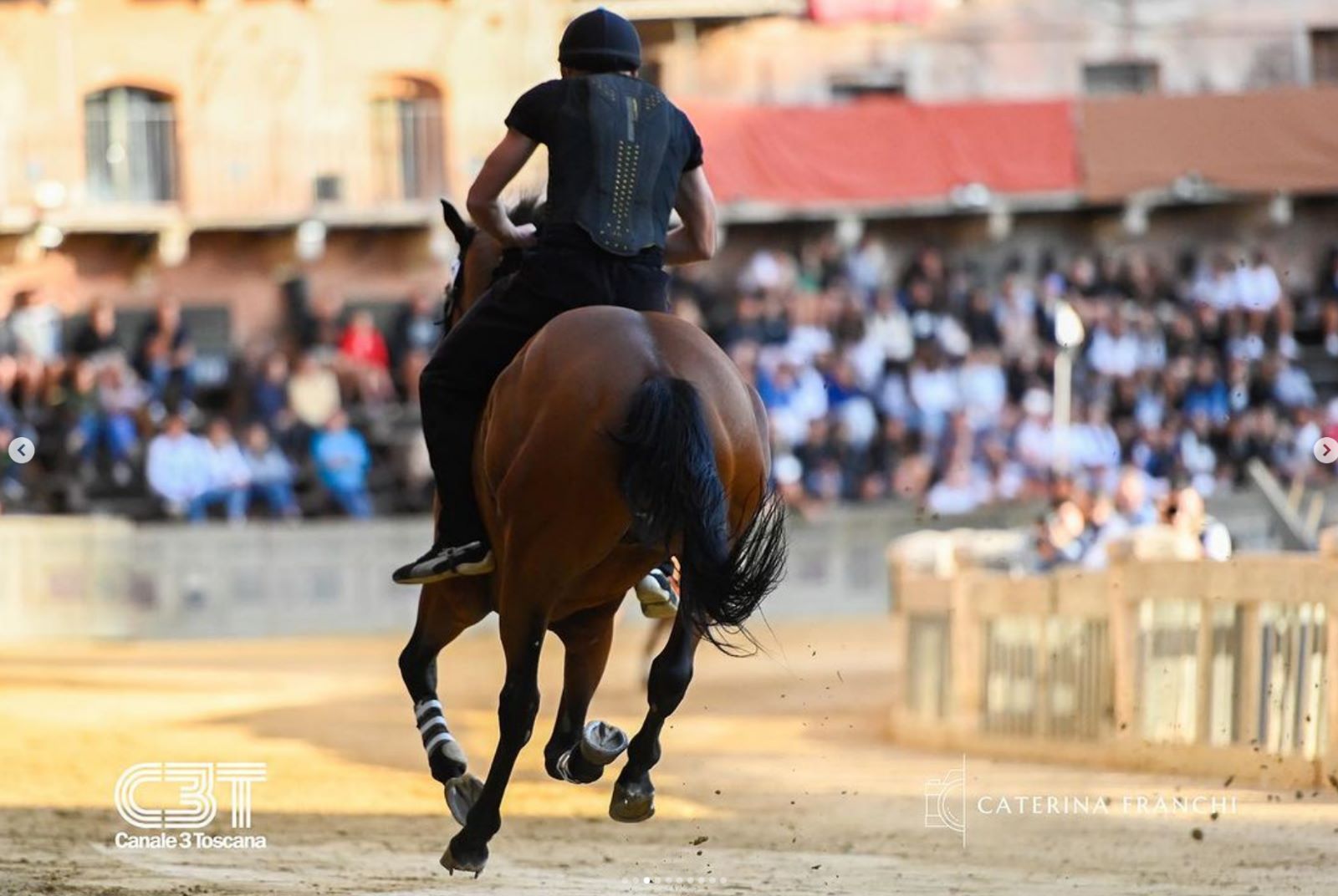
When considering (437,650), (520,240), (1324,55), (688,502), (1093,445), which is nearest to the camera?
(688,502)

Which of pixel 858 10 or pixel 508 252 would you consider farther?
pixel 858 10

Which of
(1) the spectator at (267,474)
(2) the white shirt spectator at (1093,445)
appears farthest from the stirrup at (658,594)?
(2) the white shirt spectator at (1093,445)

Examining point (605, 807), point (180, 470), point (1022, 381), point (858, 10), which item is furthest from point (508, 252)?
→ point (858, 10)

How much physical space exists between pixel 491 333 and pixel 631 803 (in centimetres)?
171

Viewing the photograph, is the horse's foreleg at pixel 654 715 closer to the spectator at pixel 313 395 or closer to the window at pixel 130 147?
the spectator at pixel 313 395

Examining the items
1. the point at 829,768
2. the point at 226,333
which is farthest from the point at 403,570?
the point at 226,333

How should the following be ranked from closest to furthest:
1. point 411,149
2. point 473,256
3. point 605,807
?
point 473,256
point 605,807
point 411,149

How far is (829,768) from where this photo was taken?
14953mm

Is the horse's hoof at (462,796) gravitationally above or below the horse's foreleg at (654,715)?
below

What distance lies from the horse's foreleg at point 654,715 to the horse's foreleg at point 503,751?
383 millimetres

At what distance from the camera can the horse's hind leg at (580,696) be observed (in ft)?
29.1

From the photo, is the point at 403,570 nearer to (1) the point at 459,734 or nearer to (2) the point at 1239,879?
(2) the point at 1239,879

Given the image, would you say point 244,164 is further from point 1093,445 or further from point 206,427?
point 1093,445

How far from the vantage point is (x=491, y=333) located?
8773 mm
